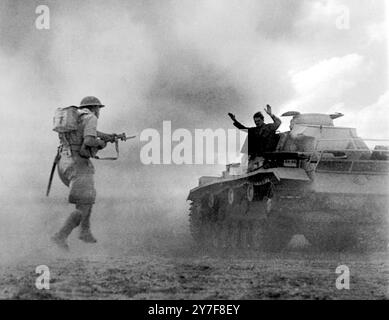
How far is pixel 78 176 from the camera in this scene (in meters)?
10.2

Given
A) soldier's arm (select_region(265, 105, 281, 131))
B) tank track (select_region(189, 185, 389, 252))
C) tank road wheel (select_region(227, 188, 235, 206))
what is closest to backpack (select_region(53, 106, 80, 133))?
soldier's arm (select_region(265, 105, 281, 131))

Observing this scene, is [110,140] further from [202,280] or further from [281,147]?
[281,147]

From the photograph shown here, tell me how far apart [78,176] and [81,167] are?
13 cm

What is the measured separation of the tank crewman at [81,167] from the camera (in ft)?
33.0

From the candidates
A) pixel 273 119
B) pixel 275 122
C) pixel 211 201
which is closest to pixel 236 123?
pixel 273 119

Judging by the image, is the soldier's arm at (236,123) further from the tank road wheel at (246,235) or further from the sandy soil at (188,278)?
the sandy soil at (188,278)

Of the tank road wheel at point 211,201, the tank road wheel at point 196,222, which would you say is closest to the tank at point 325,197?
the tank road wheel at point 211,201

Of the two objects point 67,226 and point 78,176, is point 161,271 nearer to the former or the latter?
point 67,226

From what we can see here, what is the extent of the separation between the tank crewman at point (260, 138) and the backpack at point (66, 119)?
14.9 ft

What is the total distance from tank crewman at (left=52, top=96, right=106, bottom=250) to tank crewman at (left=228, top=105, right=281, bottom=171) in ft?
14.4

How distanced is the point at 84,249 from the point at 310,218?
4.09 m

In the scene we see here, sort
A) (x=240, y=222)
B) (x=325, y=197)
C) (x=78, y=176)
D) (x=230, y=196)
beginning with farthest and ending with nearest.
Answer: (x=230, y=196)
(x=240, y=222)
(x=325, y=197)
(x=78, y=176)

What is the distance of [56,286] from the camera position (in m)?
8.62
